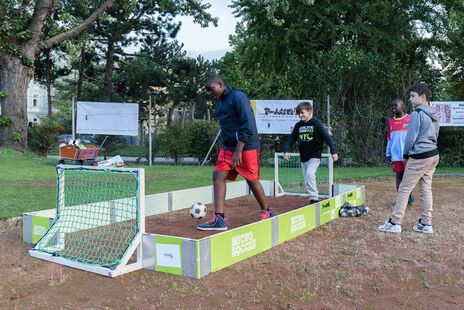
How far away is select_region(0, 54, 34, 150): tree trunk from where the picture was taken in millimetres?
18859

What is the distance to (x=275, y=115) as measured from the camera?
15242 millimetres

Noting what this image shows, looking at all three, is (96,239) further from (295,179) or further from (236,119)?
(295,179)

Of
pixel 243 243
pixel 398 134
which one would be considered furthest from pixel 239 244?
pixel 398 134

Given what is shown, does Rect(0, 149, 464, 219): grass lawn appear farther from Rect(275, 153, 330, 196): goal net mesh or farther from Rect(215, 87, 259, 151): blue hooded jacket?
Rect(215, 87, 259, 151): blue hooded jacket

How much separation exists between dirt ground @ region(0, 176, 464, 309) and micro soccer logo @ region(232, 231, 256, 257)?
116 mm

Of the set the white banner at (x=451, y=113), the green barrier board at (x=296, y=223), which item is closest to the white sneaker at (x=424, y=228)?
the green barrier board at (x=296, y=223)

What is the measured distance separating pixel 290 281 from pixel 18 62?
19.2 metres

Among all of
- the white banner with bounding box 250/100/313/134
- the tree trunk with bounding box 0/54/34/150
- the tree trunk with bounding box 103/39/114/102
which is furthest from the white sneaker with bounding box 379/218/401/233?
the tree trunk with bounding box 103/39/114/102

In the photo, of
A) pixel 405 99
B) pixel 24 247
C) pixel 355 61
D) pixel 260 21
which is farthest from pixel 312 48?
pixel 24 247

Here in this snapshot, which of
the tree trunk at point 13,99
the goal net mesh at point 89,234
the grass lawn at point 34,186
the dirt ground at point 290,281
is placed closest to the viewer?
the dirt ground at point 290,281

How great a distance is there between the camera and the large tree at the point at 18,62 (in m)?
18.7

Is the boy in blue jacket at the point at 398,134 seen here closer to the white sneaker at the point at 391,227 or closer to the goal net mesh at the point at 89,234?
the white sneaker at the point at 391,227

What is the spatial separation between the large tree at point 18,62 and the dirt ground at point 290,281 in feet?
52.4

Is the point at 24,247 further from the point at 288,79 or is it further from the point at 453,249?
the point at 288,79
